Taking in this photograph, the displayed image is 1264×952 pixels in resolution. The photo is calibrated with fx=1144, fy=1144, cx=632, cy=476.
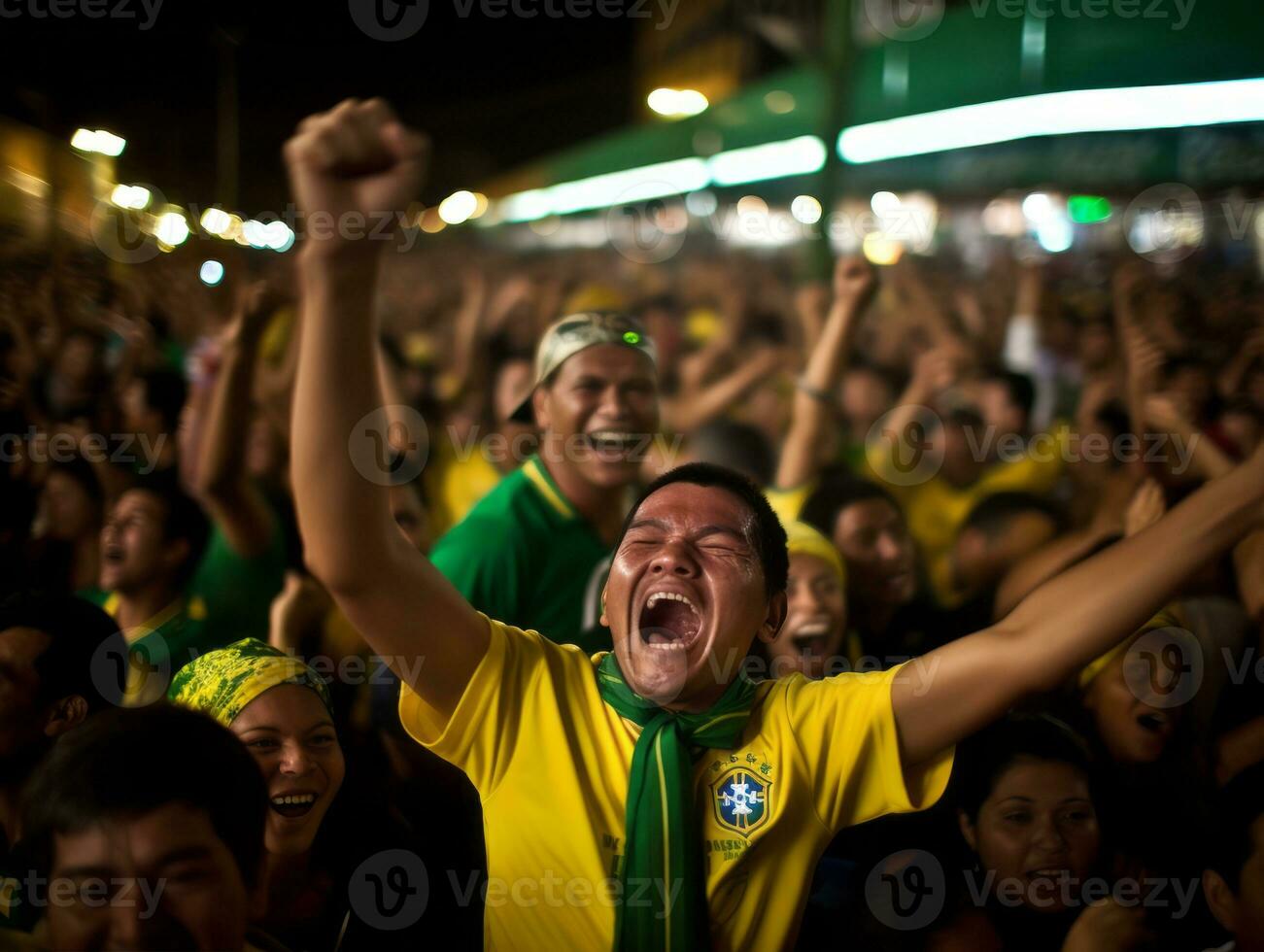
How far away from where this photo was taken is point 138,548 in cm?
298

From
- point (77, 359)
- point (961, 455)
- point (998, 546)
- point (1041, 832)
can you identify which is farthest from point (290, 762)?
point (961, 455)

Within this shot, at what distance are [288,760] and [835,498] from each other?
1769 millimetres

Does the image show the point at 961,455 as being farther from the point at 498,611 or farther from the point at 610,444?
the point at 498,611

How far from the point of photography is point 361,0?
10.4 ft

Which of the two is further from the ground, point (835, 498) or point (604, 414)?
point (604, 414)

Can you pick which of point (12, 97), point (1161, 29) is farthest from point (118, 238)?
point (1161, 29)

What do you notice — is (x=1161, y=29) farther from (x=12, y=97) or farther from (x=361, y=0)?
(x=12, y=97)

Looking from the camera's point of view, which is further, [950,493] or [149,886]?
[950,493]

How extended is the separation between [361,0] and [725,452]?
1.90 meters

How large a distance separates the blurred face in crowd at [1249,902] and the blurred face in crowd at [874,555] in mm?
1207

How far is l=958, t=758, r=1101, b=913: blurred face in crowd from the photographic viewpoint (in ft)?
6.79

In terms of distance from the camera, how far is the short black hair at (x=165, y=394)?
4.31 meters

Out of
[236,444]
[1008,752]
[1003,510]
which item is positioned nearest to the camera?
[1008,752]

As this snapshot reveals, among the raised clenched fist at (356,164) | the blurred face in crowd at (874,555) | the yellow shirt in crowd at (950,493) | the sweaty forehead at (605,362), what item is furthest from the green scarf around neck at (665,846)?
the yellow shirt in crowd at (950,493)
